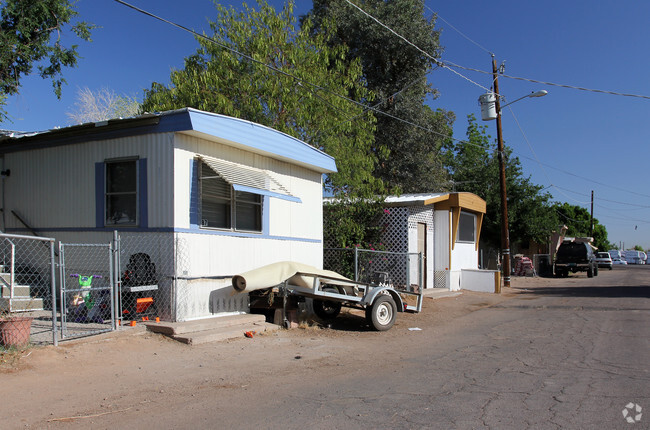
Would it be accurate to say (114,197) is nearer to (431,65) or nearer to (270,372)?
(270,372)

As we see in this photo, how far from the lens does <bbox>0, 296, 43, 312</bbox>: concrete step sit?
8.11 m

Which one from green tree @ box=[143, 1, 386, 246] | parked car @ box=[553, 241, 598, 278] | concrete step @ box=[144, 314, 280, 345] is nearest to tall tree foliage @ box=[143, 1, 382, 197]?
green tree @ box=[143, 1, 386, 246]

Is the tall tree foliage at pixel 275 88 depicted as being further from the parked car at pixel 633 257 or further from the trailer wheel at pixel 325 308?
the parked car at pixel 633 257

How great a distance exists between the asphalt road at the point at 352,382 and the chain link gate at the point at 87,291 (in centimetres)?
69

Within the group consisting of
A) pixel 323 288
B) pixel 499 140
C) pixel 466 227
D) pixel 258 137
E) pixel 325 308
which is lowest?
pixel 325 308

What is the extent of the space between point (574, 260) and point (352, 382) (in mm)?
27760

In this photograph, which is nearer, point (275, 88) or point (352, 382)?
point (352, 382)

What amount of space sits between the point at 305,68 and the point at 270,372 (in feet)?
37.8

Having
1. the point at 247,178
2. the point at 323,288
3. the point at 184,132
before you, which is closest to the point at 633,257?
the point at 323,288

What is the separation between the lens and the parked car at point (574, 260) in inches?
1169

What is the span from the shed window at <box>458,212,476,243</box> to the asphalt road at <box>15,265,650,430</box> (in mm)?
8754

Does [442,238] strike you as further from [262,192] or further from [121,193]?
[121,193]

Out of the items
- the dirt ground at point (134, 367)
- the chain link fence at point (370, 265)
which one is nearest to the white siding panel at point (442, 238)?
the chain link fence at point (370, 265)

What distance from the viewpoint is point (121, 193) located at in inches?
357
